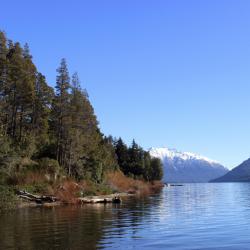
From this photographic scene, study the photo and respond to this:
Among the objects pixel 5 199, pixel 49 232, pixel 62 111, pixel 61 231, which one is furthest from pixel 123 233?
pixel 62 111

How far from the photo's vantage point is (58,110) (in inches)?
3666

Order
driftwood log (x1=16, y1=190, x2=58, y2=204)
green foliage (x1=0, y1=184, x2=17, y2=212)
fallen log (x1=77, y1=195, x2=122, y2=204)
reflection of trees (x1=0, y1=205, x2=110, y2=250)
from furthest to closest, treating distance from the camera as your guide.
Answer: fallen log (x1=77, y1=195, x2=122, y2=204)
driftwood log (x1=16, y1=190, x2=58, y2=204)
green foliage (x1=0, y1=184, x2=17, y2=212)
reflection of trees (x1=0, y1=205, x2=110, y2=250)

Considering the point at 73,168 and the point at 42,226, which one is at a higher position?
the point at 73,168

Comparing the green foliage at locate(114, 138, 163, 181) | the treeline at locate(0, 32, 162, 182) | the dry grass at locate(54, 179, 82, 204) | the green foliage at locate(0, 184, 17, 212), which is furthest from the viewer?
the green foliage at locate(114, 138, 163, 181)

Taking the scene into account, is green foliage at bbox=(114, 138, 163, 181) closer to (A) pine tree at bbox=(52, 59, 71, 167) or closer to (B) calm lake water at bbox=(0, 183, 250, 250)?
(A) pine tree at bbox=(52, 59, 71, 167)

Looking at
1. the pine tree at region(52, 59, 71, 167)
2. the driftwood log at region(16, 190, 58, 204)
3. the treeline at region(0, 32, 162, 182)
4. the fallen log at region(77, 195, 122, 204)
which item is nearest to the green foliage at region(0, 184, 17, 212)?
the driftwood log at region(16, 190, 58, 204)

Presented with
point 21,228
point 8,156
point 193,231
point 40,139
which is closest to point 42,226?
point 21,228

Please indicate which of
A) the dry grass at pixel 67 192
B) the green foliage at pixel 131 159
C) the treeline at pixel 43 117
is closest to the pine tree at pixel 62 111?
the treeline at pixel 43 117

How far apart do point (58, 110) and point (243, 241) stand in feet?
220

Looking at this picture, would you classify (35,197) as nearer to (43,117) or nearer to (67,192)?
(67,192)

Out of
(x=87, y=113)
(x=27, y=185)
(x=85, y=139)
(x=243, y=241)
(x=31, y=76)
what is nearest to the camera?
(x=243, y=241)

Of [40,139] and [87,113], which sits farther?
[87,113]

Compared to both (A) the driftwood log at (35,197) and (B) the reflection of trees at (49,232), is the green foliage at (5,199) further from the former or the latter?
(A) the driftwood log at (35,197)

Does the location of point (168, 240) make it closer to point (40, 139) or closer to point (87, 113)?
point (40, 139)
